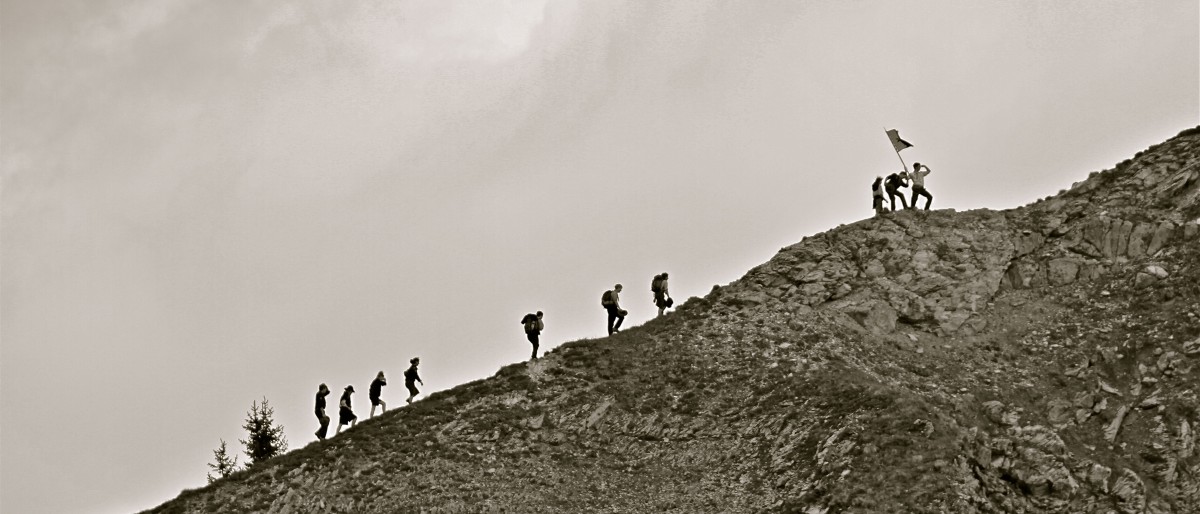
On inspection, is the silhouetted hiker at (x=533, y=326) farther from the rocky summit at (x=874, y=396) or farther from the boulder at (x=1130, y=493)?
the boulder at (x=1130, y=493)

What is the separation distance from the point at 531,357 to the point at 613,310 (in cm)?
379

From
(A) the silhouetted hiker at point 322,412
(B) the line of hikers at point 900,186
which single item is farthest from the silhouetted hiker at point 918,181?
(A) the silhouetted hiker at point 322,412

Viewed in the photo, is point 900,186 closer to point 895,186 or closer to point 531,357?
point 895,186

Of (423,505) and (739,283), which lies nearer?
(423,505)

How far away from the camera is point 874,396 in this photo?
41.2 meters

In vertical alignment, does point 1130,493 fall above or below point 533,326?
below

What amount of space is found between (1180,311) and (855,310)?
11.4m

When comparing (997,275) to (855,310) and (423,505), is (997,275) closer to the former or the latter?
(855,310)

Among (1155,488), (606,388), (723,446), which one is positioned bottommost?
(1155,488)

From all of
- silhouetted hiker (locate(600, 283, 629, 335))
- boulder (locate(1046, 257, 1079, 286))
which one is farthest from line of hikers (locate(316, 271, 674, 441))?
boulder (locate(1046, 257, 1079, 286))

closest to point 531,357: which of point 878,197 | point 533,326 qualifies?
point 533,326

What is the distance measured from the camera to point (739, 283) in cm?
5141

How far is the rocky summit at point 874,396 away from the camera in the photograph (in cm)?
3791

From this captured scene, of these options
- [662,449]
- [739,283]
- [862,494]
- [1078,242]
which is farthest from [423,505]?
[1078,242]
